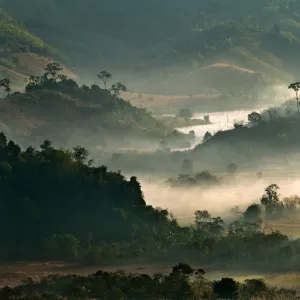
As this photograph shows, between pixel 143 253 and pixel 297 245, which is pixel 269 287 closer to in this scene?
pixel 297 245

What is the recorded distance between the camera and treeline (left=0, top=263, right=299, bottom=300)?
14112cm

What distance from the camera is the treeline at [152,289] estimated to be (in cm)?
14112

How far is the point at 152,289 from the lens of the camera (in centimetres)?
14438

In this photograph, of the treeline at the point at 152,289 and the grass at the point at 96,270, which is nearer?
the treeline at the point at 152,289

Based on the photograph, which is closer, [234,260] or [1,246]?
[234,260]

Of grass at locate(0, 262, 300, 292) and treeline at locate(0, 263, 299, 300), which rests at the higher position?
grass at locate(0, 262, 300, 292)

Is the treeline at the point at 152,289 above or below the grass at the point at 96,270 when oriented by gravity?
below

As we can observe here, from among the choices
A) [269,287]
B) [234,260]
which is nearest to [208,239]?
[234,260]

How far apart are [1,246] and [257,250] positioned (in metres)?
65.5

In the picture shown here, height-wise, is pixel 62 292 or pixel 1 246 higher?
pixel 1 246

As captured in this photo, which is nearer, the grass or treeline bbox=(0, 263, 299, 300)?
treeline bbox=(0, 263, 299, 300)

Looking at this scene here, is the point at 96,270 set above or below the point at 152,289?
above

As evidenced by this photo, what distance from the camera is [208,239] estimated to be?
184m

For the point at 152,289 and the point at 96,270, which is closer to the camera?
the point at 152,289
